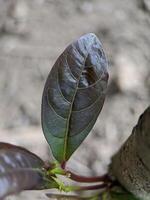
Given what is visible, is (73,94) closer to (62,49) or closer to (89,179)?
(89,179)

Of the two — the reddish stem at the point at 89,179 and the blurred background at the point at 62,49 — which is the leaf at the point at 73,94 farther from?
the blurred background at the point at 62,49

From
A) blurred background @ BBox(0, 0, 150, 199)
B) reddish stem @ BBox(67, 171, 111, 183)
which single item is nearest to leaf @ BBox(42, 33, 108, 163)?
reddish stem @ BBox(67, 171, 111, 183)

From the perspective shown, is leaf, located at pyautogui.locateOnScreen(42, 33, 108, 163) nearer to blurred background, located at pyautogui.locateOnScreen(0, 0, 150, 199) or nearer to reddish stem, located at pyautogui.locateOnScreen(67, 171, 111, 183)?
reddish stem, located at pyautogui.locateOnScreen(67, 171, 111, 183)

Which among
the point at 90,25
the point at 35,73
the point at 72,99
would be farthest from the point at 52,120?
the point at 90,25

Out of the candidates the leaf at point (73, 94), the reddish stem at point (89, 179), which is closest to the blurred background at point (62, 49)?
the reddish stem at point (89, 179)

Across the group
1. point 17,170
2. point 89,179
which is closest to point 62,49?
point 89,179

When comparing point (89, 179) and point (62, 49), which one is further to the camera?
point (62, 49)
